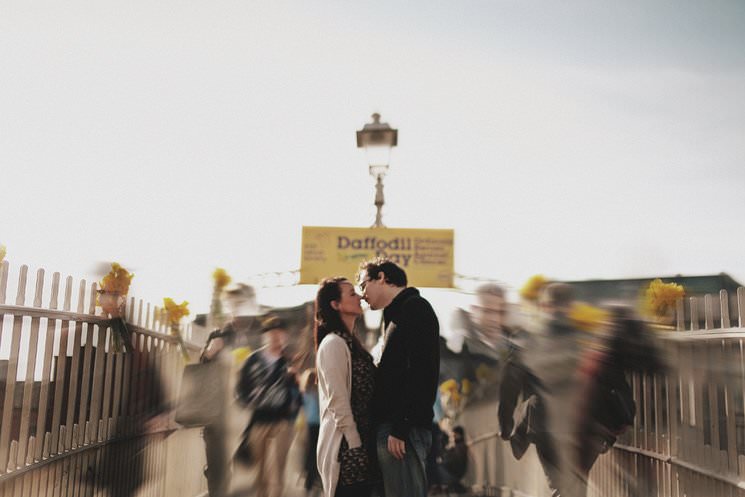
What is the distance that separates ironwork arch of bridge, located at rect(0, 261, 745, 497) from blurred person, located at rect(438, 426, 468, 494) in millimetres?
3022

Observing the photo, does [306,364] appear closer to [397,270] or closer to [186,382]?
[186,382]

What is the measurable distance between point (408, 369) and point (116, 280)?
2.76 meters

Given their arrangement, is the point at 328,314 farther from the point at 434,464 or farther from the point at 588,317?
the point at 434,464

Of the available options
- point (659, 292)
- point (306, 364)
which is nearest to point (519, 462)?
point (306, 364)

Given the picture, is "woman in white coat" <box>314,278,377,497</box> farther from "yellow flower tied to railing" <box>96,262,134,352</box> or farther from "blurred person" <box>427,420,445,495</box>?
"blurred person" <box>427,420,445,495</box>

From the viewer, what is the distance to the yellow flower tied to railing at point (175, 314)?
22.7 ft

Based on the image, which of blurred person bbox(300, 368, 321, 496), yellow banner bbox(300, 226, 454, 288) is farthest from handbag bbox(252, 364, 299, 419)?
yellow banner bbox(300, 226, 454, 288)

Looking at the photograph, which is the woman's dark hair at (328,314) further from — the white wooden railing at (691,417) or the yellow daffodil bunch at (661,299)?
the yellow daffodil bunch at (661,299)

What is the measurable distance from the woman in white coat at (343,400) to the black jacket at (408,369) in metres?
0.09

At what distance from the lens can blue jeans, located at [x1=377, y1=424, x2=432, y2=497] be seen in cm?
386

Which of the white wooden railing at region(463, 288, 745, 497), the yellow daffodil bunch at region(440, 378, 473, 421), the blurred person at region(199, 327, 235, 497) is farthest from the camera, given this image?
the yellow daffodil bunch at region(440, 378, 473, 421)

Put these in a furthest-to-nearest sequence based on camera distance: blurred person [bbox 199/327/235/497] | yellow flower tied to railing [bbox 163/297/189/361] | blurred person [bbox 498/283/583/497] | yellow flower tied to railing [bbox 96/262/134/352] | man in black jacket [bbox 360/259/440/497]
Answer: yellow flower tied to railing [bbox 163/297/189/361] → blurred person [bbox 199/327/235/497] → blurred person [bbox 498/283/583/497] → yellow flower tied to railing [bbox 96/262/134/352] → man in black jacket [bbox 360/259/440/497]

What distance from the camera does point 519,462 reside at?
8.18 m

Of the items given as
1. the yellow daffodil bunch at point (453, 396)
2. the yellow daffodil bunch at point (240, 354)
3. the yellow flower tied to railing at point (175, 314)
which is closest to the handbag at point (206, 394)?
the yellow daffodil bunch at point (240, 354)
